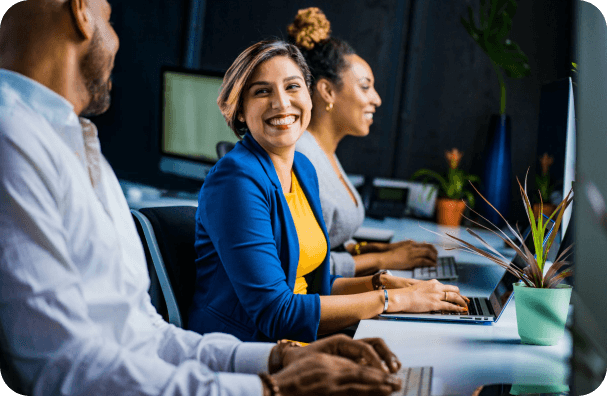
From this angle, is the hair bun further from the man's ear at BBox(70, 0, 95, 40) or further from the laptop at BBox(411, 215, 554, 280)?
the man's ear at BBox(70, 0, 95, 40)

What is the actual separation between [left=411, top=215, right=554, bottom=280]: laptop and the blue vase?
0.87m

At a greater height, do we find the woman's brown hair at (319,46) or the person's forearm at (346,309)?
the woman's brown hair at (319,46)

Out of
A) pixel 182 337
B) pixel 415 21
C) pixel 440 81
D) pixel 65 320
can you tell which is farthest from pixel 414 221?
pixel 65 320

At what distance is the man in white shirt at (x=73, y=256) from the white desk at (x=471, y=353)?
0.16 meters

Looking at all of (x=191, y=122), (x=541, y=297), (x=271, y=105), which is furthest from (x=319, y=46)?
(x=541, y=297)

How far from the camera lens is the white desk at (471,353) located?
2.89 feet

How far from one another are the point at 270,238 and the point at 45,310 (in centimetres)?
57

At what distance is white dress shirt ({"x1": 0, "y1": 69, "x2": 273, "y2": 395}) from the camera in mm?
606

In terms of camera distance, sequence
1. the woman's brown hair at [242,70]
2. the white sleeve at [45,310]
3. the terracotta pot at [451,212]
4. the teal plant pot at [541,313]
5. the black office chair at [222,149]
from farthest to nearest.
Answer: the terracotta pot at [451,212]
the black office chair at [222,149]
the woman's brown hair at [242,70]
the teal plant pot at [541,313]
the white sleeve at [45,310]

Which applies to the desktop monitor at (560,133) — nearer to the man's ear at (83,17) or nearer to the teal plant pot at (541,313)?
the teal plant pot at (541,313)

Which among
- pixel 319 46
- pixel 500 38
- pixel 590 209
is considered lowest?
pixel 590 209

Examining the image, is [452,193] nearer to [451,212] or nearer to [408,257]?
[451,212]

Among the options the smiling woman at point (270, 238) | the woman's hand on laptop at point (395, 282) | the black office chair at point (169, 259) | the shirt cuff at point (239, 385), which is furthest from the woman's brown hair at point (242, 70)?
the shirt cuff at point (239, 385)

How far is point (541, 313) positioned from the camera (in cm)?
101
